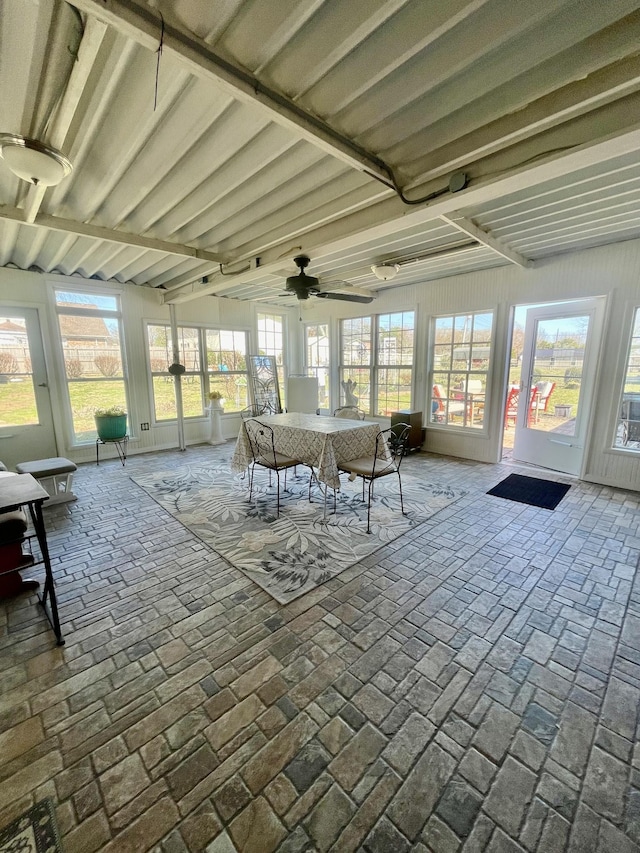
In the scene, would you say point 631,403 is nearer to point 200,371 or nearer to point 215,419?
point 215,419

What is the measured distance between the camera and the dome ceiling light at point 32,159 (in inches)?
71.7

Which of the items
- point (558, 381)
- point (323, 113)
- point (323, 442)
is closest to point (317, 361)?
point (558, 381)

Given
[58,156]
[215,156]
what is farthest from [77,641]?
[215,156]

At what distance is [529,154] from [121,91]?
Result: 2163mm

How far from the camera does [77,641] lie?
76.1 inches

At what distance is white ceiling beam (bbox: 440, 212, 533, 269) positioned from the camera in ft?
9.57

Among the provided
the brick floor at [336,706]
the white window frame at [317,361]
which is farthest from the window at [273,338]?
the brick floor at [336,706]

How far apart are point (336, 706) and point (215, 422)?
553 centimetres

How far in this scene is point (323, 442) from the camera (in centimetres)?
326

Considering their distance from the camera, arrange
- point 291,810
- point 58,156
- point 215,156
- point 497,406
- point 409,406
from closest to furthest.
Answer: point 291,810 → point 58,156 → point 215,156 → point 497,406 → point 409,406

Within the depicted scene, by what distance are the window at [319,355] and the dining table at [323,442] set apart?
350 centimetres

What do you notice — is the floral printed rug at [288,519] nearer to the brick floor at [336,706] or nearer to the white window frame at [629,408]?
the brick floor at [336,706]

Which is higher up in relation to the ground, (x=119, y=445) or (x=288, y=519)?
(x=119, y=445)

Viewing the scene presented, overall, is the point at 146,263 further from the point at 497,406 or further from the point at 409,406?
the point at 497,406
